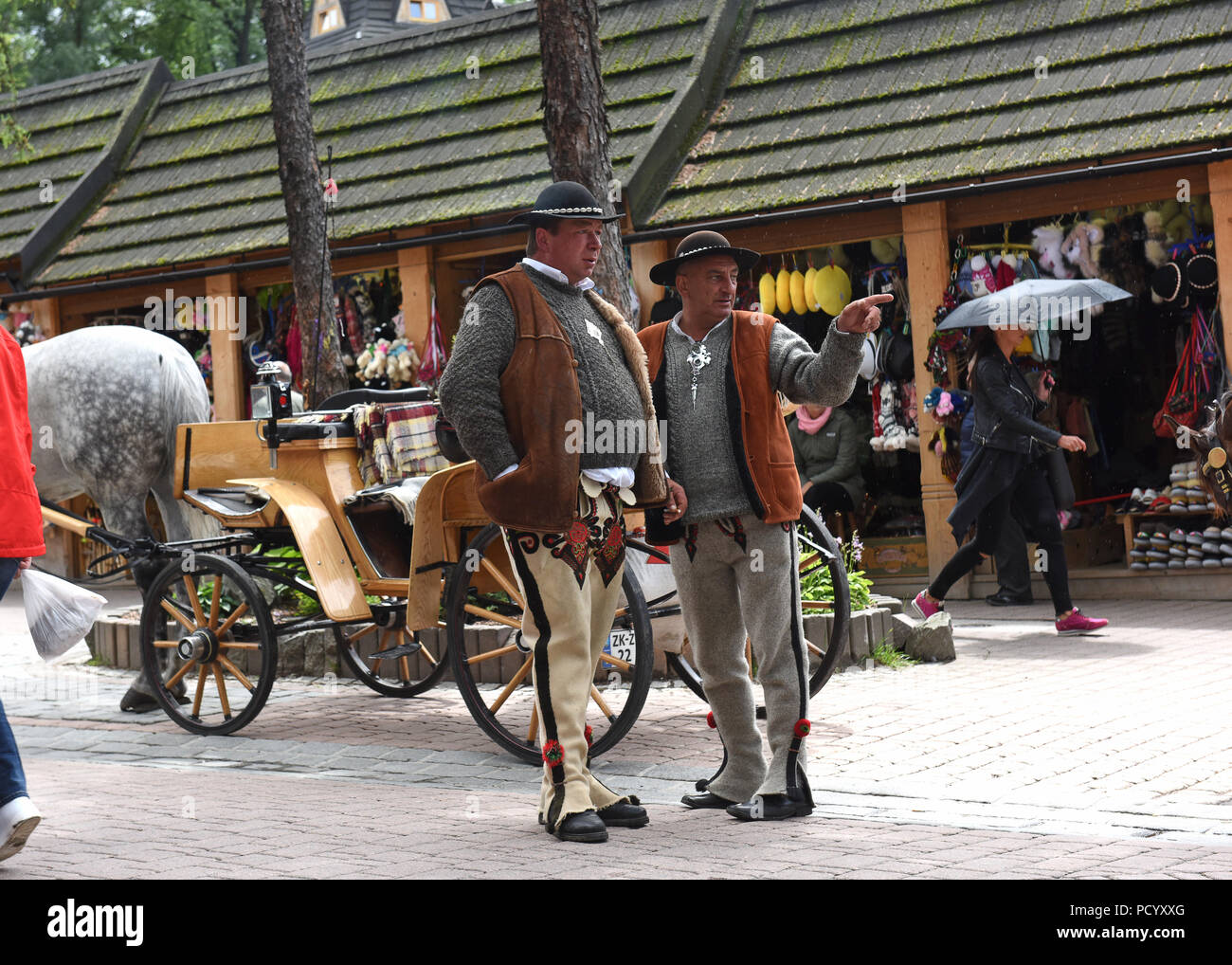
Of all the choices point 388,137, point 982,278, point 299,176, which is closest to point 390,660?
point 299,176

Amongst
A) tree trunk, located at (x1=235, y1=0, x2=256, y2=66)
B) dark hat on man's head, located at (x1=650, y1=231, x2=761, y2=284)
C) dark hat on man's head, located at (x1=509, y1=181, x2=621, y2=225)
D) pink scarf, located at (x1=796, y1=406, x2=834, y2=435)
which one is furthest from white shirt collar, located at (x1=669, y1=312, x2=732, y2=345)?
tree trunk, located at (x1=235, y1=0, x2=256, y2=66)

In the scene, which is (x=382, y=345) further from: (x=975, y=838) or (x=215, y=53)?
(x=215, y=53)

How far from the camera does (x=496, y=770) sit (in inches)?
267

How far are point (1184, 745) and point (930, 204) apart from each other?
640cm

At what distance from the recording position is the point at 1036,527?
1044cm

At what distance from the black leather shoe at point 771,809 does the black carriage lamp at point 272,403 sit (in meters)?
3.57

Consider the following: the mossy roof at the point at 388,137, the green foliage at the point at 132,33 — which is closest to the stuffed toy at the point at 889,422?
the mossy roof at the point at 388,137

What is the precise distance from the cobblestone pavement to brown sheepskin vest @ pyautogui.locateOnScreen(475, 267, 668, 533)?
3.77ft

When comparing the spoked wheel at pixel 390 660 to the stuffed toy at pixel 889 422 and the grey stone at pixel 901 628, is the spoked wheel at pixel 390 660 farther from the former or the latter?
the stuffed toy at pixel 889 422

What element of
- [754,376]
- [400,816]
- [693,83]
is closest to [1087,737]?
[754,376]

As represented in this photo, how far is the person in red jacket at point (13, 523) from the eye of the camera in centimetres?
507

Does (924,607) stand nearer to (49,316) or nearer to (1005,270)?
(1005,270)

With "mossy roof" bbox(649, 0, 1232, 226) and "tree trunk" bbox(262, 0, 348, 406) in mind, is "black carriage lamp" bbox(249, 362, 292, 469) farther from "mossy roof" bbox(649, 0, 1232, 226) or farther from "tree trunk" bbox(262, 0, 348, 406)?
"mossy roof" bbox(649, 0, 1232, 226)

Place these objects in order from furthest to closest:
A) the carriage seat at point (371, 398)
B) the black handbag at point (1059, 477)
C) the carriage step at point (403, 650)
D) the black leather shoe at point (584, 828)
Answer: the black handbag at point (1059, 477)
the carriage seat at point (371, 398)
the carriage step at point (403, 650)
the black leather shoe at point (584, 828)
